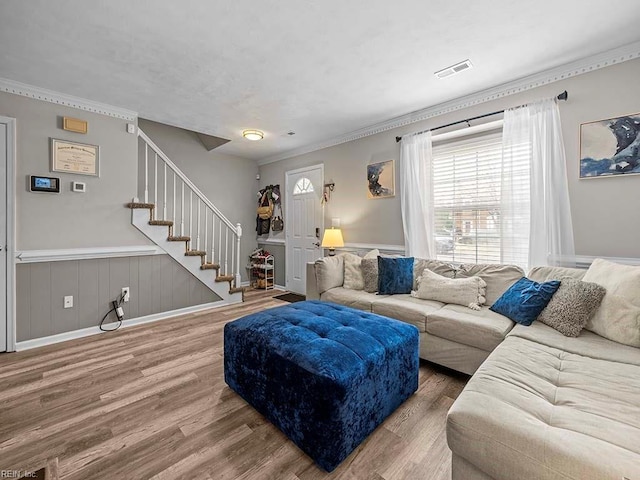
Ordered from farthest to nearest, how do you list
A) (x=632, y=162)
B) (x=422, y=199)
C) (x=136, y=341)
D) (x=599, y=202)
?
1. (x=422, y=199)
2. (x=136, y=341)
3. (x=599, y=202)
4. (x=632, y=162)

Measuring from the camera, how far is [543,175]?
2594 mm

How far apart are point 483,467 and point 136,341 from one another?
3204mm

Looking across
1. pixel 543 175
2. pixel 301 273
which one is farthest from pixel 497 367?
pixel 301 273

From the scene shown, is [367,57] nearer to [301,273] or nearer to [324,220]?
[324,220]

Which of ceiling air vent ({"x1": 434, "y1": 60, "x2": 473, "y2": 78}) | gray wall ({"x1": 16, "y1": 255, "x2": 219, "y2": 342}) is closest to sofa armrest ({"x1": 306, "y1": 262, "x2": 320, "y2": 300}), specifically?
gray wall ({"x1": 16, "y1": 255, "x2": 219, "y2": 342})

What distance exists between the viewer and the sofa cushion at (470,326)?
6.84 feet

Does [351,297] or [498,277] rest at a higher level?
[498,277]

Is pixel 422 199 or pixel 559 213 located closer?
pixel 559 213

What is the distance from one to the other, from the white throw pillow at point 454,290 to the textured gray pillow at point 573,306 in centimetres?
55

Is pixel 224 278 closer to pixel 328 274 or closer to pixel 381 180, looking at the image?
pixel 328 274

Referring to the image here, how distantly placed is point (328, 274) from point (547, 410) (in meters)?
2.38

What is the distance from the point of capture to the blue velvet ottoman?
1441 mm

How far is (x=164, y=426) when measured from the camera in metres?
1.75

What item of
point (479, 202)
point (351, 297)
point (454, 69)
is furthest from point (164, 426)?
point (454, 69)
